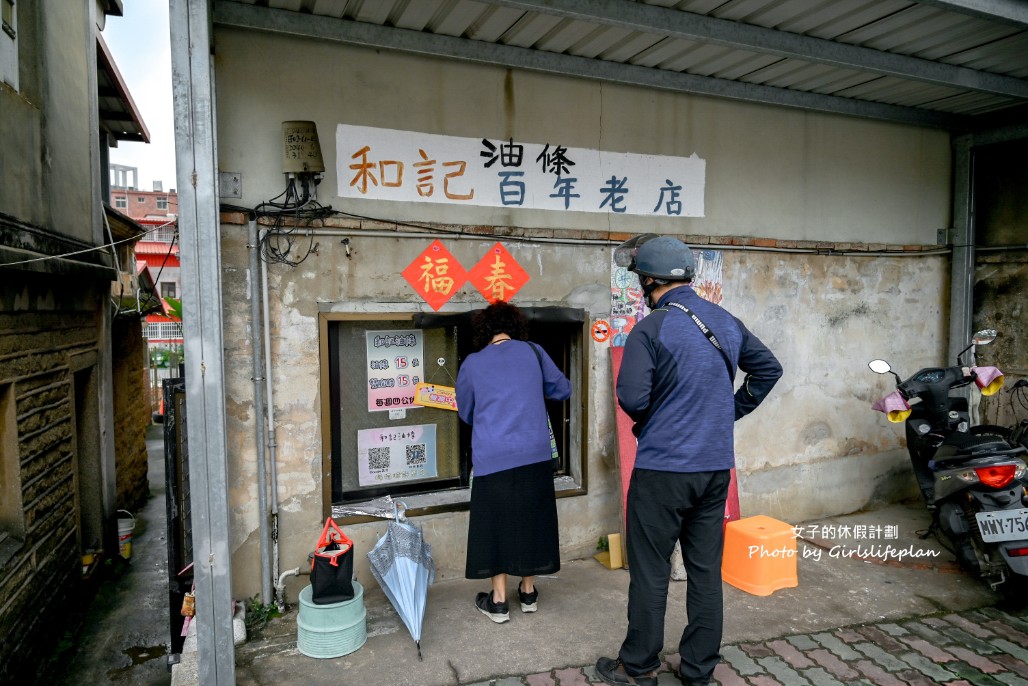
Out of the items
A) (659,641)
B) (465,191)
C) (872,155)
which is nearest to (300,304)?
(465,191)

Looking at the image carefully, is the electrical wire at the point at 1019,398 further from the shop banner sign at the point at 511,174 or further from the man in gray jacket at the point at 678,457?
the man in gray jacket at the point at 678,457

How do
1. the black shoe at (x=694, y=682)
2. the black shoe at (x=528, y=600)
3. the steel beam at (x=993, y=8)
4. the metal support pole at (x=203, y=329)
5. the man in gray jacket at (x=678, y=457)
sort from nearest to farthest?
the metal support pole at (x=203, y=329) < the man in gray jacket at (x=678, y=457) < the black shoe at (x=694, y=682) < the steel beam at (x=993, y=8) < the black shoe at (x=528, y=600)

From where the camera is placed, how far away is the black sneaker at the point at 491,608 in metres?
4.18

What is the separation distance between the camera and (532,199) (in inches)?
197

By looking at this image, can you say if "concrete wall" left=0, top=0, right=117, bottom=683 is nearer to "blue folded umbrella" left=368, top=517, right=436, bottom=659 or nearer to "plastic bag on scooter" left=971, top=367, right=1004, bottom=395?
"blue folded umbrella" left=368, top=517, right=436, bottom=659

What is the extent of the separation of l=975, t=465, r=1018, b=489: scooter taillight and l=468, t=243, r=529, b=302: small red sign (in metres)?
3.37

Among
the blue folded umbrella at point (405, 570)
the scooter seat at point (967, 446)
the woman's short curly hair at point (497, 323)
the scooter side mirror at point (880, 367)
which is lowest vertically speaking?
the blue folded umbrella at point (405, 570)

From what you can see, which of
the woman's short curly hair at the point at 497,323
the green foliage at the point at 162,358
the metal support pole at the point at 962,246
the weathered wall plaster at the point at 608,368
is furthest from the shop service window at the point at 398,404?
the green foliage at the point at 162,358

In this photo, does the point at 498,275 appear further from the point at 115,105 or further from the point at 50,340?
the point at 115,105

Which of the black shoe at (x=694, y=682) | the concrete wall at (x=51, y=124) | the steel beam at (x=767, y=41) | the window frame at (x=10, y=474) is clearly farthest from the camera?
the concrete wall at (x=51, y=124)

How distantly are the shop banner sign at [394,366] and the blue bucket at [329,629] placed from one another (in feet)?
4.70

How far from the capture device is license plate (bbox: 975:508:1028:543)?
4160 mm

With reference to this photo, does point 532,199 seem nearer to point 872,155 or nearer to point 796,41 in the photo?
point 796,41

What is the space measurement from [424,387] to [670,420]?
2.20 m
